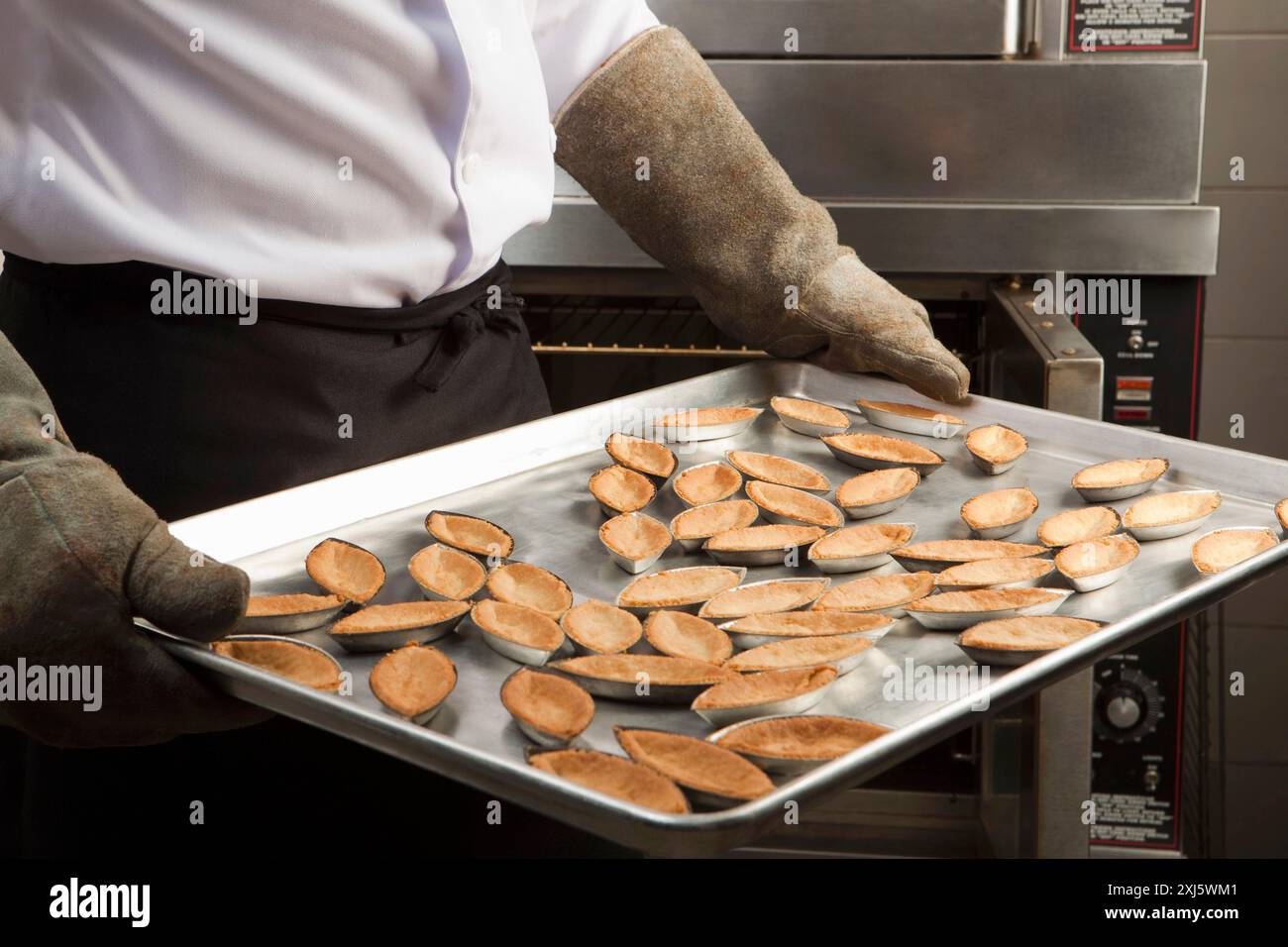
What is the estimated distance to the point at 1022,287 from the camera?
74.2 inches

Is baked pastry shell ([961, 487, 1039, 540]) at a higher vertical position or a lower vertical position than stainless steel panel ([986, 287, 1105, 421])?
lower

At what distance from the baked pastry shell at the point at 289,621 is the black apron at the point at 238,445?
0.26m

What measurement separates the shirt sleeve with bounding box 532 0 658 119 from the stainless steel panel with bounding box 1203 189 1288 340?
148 centimetres

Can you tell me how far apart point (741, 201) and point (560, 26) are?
0.29 metres

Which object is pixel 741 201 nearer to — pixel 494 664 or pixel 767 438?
pixel 767 438

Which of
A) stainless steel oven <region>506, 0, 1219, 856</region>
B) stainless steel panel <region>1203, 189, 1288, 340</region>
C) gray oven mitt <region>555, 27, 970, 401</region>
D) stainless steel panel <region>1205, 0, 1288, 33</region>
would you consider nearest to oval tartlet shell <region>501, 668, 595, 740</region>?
gray oven mitt <region>555, 27, 970, 401</region>

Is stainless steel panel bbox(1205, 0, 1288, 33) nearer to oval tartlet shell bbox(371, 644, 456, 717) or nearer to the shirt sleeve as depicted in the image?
the shirt sleeve

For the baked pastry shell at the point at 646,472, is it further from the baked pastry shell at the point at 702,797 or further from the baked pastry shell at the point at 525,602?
the baked pastry shell at the point at 702,797

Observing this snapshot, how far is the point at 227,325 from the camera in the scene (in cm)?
117

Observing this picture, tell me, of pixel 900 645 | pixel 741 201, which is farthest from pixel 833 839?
pixel 900 645

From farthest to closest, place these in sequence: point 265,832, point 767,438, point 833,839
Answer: point 833,839 → point 767,438 → point 265,832

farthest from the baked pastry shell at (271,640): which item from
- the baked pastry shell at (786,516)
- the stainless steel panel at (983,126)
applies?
the stainless steel panel at (983,126)

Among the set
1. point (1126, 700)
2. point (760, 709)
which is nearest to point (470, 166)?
point (760, 709)

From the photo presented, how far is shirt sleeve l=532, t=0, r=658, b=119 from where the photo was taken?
1.51 meters
